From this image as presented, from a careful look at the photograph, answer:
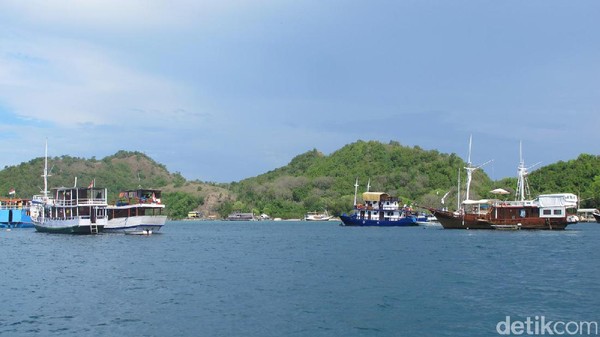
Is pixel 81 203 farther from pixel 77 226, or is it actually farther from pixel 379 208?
pixel 379 208

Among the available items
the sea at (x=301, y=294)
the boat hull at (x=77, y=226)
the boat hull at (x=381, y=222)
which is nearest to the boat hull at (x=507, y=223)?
the boat hull at (x=381, y=222)

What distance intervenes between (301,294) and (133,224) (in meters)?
54.6

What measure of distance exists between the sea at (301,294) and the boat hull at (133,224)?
25.3 m

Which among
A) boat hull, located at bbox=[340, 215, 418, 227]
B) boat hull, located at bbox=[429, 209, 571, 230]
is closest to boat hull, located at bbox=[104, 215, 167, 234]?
boat hull, located at bbox=[429, 209, 571, 230]

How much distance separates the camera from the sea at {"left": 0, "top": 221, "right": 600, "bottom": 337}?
1008 inches

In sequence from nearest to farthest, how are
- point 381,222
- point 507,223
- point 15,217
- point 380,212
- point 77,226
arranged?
point 77,226 → point 507,223 → point 15,217 → point 381,222 → point 380,212

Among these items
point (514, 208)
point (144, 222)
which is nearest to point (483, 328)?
point (144, 222)

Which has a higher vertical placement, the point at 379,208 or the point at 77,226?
the point at 379,208

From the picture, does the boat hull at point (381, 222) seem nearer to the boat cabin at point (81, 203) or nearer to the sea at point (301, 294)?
the boat cabin at point (81, 203)

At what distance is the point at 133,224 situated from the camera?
274 ft

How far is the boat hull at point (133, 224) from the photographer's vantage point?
83250mm

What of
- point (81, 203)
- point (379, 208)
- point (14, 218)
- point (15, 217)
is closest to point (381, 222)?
point (379, 208)

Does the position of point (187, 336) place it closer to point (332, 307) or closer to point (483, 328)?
point (332, 307)

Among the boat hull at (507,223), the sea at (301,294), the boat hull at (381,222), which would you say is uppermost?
the boat hull at (507,223)
